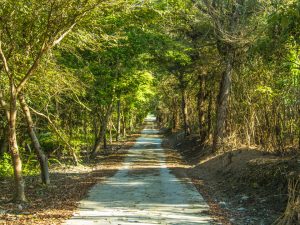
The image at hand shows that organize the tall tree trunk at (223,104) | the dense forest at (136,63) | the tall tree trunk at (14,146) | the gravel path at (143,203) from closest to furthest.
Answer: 1. the gravel path at (143,203)
2. the tall tree trunk at (14,146)
3. the dense forest at (136,63)
4. the tall tree trunk at (223,104)

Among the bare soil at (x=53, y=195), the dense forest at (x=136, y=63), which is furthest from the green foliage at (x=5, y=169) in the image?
the bare soil at (x=53, y=195)

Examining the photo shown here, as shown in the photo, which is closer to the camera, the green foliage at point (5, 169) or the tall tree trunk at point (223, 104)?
the green foliage at point (5, 169)

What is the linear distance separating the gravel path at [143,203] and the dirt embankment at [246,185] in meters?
0.60

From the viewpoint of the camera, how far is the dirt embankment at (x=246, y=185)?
32.8 feet

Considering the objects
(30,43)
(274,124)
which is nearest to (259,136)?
(274,124)

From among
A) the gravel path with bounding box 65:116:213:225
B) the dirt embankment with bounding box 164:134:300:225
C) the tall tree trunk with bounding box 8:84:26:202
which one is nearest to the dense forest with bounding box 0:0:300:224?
the tall tree trunk with bounding box 8:84:26:202

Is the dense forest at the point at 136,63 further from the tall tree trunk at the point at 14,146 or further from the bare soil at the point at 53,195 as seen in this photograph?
the bare soil at the point at 53,195

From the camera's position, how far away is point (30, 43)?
11.4 metres

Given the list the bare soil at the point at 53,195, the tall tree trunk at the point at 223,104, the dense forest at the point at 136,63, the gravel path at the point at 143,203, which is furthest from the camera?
the tall tree trunk at the point at 223,104

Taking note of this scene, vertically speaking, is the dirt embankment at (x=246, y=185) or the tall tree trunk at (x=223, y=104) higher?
the tall tree trunk at (x=223, y=104)

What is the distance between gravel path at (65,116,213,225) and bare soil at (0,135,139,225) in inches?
16.3

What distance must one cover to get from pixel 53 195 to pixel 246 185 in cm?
610

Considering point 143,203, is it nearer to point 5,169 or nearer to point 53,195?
point 53,195

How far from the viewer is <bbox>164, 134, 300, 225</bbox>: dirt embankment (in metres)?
10.0
